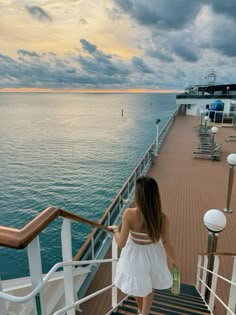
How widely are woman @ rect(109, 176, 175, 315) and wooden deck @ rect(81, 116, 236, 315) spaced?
161 centimetres

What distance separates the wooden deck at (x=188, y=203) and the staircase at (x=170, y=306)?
590 mm

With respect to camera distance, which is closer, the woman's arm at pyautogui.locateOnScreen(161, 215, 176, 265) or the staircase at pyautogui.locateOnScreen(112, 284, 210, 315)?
the woman's arm at pyautogui.locateOnScreen(161, 215, 176, 265)

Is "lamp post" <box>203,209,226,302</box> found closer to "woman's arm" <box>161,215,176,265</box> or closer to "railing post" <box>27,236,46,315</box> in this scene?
"woman's arm" <box>161,215,176,265</box>

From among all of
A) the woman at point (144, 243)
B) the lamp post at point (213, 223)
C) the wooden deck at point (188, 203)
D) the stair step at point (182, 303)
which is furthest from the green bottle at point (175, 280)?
the wooden deck at point (188, 203)

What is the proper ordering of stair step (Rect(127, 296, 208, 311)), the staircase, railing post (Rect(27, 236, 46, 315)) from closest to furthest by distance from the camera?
1. railing post (Rect(27, 236, 46, 315))
2. the staircase
3. stair step (Rect(127, 296, 208, 311))

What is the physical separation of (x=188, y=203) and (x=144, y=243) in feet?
17.8

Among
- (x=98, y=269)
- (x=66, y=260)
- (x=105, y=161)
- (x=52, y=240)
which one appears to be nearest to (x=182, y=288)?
(x=98, y=269)

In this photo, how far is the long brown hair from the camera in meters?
1.78

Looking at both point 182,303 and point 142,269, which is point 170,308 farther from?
point 142,269

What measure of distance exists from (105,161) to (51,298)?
15.3m

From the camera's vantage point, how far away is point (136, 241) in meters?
1.94

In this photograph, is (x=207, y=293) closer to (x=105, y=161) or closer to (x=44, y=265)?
(x=44, y=265)

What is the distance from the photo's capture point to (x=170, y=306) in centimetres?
278

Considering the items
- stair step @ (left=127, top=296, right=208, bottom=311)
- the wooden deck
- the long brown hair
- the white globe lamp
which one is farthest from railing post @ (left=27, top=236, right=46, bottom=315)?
the wooden deck
